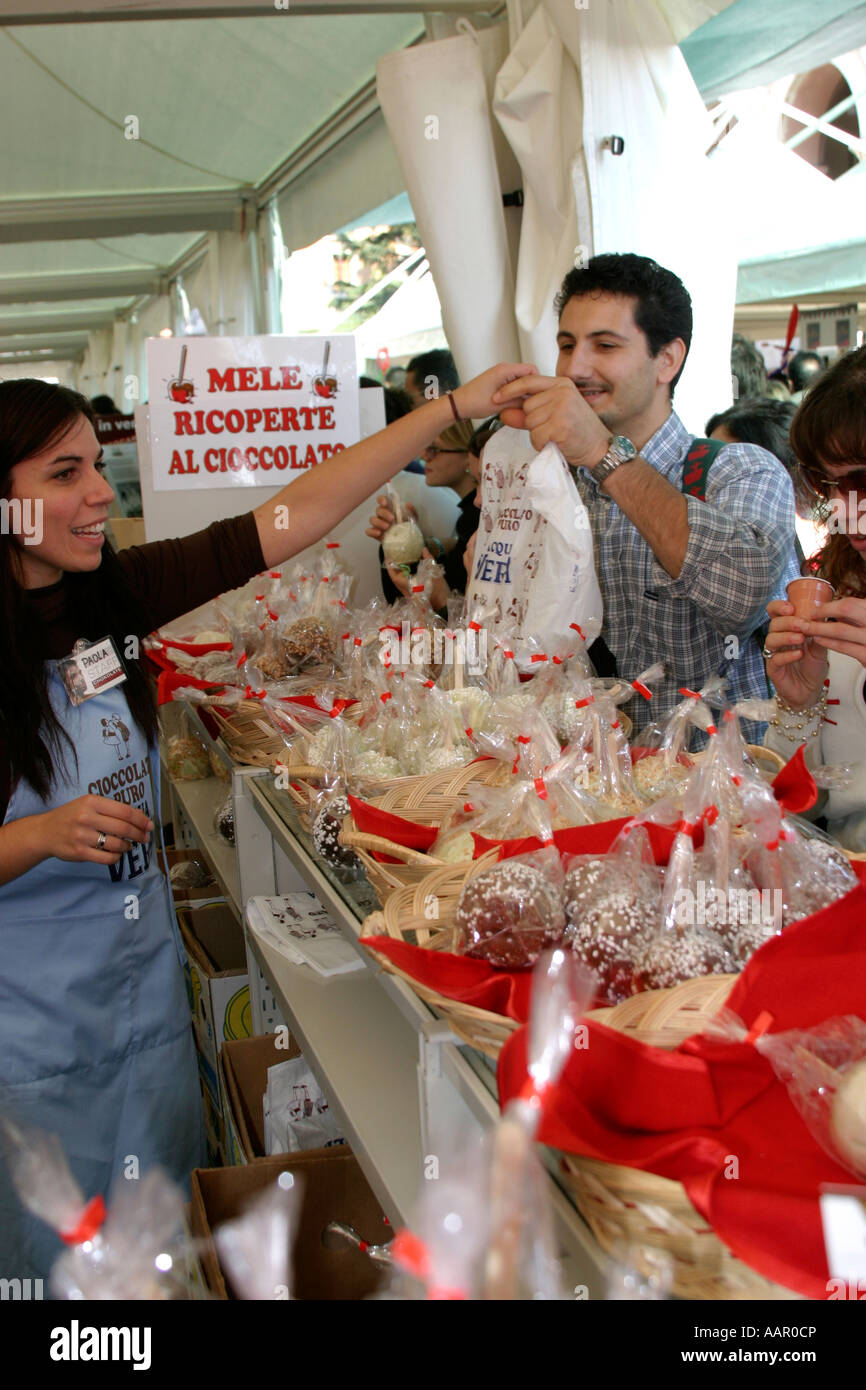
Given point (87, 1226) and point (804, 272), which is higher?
point (804, 272)

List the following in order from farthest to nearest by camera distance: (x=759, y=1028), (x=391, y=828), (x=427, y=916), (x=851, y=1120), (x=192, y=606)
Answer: (x=192, y=606)
(x=391, y=828)
(x=427, y=916)
(x=759, y=1028)
(x=851, y=1120)

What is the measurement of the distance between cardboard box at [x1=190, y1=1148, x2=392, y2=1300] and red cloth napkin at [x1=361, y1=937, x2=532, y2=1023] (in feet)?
2.50

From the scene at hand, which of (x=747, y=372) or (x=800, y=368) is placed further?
(x=800, y=368)

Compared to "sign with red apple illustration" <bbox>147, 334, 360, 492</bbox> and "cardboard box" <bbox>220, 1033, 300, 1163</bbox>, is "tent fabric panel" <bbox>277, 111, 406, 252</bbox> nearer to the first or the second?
"sign with red apple illustration" <bbox>147, 334, 360, 492</bbox>

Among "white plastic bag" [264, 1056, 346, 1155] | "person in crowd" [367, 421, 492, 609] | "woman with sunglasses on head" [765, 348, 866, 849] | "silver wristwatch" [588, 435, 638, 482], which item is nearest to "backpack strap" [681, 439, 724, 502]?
"silver wristwatch" [588, 435, 638, 482]

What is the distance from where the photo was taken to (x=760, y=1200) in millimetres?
733

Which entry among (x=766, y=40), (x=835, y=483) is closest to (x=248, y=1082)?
(x=835, y=483)

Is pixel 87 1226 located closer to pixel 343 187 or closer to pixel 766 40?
pixel 766 40

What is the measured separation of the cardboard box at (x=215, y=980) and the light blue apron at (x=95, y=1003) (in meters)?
0.27

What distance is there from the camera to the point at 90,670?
1.87 metres

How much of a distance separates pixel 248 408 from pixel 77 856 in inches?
95.4

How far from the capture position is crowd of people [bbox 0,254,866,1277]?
5.62 ft
